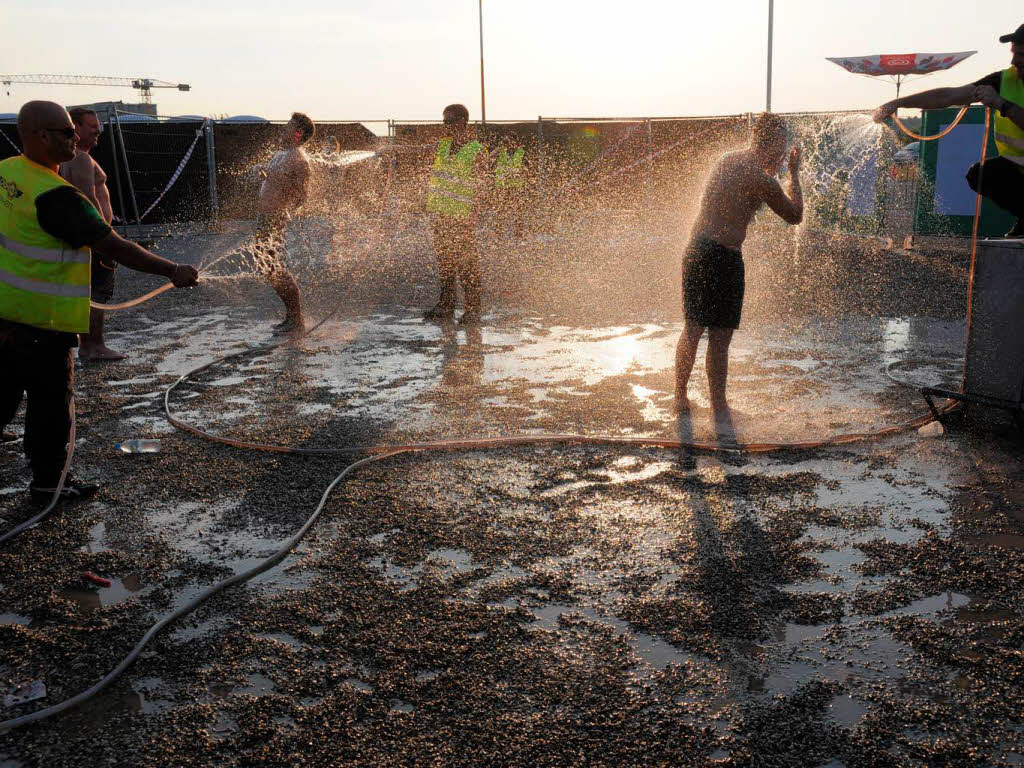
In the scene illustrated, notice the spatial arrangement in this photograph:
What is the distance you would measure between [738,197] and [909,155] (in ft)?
36.1

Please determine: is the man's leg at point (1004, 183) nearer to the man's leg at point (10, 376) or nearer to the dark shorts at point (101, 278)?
the man's leg at point (10, 376)

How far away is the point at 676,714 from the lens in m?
2.43

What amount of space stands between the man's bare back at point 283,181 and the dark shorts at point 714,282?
4248 millimetres

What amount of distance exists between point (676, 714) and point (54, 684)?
1.87 meters

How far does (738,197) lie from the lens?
16.7 feet

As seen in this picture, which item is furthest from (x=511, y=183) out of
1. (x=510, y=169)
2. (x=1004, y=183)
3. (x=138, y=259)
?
(x=138, y=259)

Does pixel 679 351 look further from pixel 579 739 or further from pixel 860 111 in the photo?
pixel 860 111

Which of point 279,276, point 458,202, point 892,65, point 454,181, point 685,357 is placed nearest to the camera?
point 685,357

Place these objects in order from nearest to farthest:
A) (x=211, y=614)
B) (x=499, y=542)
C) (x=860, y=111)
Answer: (x=211, y=614)
(x=499, y=542)
(x=860, y=111)

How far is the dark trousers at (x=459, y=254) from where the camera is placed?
9.01m

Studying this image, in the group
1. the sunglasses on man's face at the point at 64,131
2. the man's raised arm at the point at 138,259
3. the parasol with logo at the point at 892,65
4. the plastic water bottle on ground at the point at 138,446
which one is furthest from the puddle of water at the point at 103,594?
the parasol with logo at the point at 892,65

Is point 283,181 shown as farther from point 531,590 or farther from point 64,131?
point 531,590

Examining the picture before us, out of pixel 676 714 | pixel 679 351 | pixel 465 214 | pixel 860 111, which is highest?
pixel 860 111

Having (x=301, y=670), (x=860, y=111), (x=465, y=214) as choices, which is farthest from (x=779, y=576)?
(x=860, y=111)
